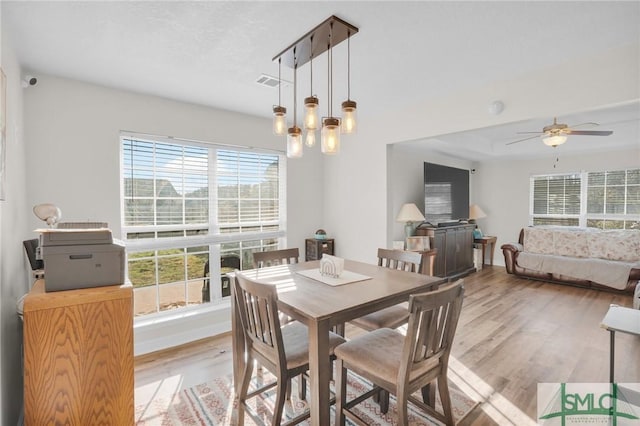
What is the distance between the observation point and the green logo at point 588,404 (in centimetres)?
194

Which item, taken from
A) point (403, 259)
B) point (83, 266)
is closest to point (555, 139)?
point (403, 259)

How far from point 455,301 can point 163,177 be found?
287 centimetres

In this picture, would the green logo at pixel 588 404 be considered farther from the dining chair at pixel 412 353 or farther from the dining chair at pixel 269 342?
the dining chair at pixel 269 342

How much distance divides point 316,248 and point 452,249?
2819mm

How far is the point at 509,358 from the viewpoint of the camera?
2.72m

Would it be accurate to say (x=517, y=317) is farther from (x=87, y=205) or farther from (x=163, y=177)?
(x=87, y=205)

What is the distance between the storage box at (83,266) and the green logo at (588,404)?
2.73m

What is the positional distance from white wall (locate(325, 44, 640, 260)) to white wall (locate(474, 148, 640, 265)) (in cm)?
449

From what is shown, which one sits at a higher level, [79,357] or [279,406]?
[79,357]

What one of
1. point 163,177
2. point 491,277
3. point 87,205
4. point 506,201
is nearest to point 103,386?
point 87,205

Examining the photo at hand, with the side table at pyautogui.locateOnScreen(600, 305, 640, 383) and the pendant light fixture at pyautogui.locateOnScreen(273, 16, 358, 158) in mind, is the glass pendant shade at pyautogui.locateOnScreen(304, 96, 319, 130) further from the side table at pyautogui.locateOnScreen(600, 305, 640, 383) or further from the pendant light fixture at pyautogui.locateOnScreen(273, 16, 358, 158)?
the side table at pyautogui.locateOnScreen(600, 305, 640, 383)

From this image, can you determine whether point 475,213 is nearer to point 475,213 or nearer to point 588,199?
point 475,213

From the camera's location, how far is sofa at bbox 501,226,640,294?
4598mm

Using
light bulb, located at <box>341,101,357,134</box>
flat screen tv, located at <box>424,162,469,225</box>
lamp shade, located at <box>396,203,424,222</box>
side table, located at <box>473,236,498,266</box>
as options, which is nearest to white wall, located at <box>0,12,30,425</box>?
light bulb, located at <box>341,101,357,134</box>
